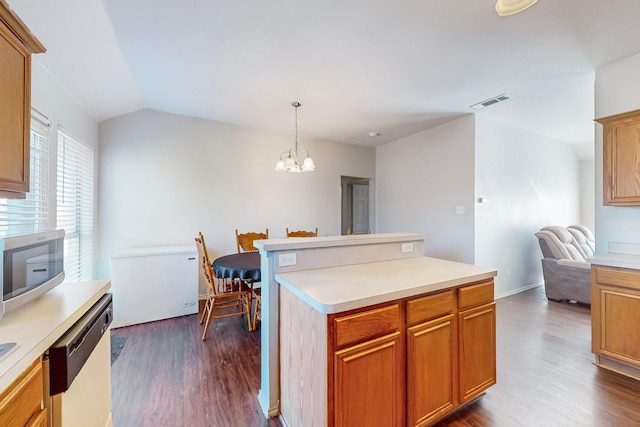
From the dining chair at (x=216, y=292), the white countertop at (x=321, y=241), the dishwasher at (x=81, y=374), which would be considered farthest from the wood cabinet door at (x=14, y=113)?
the dining chair at (x=216, y=292)

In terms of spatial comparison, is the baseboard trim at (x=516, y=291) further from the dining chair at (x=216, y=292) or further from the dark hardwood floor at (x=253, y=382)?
the dining chair at (x=216, y=292)

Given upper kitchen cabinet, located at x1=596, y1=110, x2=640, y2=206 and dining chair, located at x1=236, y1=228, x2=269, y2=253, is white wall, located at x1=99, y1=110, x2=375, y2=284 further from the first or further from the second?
upper kitchen cabinet, located at x1=596, y1=110, x2=640, y2=206

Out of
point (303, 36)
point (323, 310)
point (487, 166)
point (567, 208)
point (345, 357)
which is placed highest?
point (303, 36)

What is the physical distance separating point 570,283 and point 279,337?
4.27 m

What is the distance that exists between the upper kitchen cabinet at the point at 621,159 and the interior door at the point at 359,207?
4.46m

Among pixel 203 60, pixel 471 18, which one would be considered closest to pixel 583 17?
pixel 471 18

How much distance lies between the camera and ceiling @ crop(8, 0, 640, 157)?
1769mm

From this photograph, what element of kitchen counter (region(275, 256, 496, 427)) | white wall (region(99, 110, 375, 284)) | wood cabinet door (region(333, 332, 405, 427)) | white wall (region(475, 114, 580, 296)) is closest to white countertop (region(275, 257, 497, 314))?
kitchen counter (region(275, 256, 496, 427))

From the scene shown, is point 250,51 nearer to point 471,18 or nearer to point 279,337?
point 471,18

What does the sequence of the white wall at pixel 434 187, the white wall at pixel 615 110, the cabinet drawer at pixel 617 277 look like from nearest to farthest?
the cabinet drawer at pixel 617 277 < the white wall at pixel 615 110 < the white wall at pixel 434 187

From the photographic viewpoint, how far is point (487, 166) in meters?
3.78

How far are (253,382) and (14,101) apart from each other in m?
2.17

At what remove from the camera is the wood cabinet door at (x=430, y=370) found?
1.39 m

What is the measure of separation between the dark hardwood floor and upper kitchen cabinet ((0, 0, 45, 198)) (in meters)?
1.53
